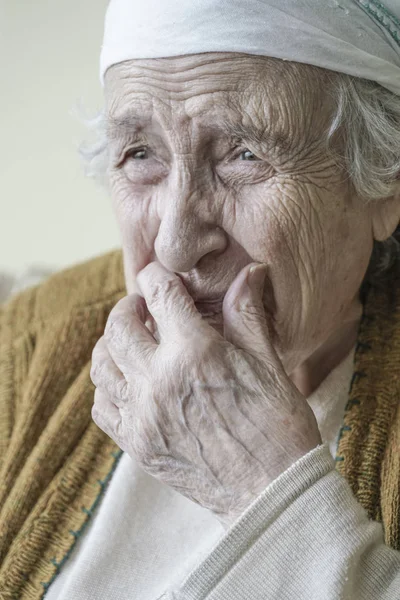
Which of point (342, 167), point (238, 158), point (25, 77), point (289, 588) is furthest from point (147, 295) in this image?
point (25, 77)

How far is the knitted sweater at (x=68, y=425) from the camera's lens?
1387mm

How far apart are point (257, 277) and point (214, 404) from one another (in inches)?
9.7

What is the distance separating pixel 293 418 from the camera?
1168 millimetres

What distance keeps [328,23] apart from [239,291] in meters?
0.47

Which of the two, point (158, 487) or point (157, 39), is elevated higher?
point (157, 39)

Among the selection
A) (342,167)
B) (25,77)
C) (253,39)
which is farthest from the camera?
(25,77)

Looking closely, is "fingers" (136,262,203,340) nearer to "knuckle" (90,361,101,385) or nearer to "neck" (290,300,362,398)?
"knuckle" (90,361,101,385)

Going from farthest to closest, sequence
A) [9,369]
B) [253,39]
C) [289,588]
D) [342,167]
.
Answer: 1. [9,369]
2. [342,167]
3. [253,39]
4. [289,588]

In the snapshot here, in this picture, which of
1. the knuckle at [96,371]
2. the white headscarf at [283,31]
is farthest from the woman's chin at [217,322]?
the white headscarf at [283,31]

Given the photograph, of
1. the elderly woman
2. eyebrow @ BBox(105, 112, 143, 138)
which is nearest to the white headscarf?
the elderly woman

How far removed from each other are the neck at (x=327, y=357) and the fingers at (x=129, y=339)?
40 cm

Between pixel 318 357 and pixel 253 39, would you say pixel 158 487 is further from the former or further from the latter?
pixel 253 39

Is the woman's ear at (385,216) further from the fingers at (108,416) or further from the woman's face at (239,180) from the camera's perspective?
the fingers at (108,416)

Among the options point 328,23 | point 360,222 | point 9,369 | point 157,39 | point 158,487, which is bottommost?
point 9,369
